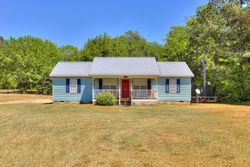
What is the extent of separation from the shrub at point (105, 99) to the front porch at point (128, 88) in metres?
0.88

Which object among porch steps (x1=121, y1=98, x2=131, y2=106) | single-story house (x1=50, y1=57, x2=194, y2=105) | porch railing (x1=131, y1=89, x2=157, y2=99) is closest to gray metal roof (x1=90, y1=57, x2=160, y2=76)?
single-story house (x1=50, y1=57, x2=194, y2=105)

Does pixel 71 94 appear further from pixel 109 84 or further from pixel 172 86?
pixel 172 86

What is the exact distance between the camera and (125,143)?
1040cm

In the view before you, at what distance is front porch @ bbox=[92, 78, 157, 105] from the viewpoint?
1010 inches

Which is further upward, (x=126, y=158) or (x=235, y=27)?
(x=235, y=27)

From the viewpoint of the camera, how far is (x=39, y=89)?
141 ft

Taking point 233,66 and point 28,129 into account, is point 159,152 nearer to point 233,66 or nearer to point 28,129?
point 28,129

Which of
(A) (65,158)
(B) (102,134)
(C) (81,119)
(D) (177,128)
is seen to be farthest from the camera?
(C) (81,119)

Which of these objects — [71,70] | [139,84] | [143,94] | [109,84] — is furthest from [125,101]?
[71,70]

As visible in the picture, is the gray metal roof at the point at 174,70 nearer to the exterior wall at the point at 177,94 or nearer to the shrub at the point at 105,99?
the exterior wall at the point at 177,94

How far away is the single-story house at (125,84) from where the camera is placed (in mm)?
25719

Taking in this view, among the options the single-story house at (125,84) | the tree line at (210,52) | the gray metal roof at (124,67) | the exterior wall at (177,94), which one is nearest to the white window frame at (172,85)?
the single-story house at (125,84)

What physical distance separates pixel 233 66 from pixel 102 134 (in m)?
20.6

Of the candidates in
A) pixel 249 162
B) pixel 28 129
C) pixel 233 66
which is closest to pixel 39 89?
pixel 233 66
